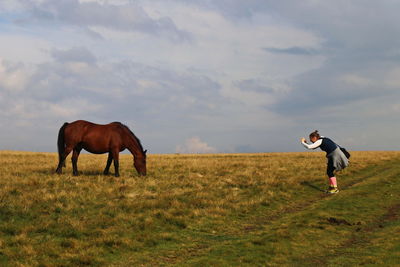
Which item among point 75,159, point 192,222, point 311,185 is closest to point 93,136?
point 75,159

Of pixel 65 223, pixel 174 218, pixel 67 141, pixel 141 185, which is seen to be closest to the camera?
pixel 65 223

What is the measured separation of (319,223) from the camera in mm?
12023

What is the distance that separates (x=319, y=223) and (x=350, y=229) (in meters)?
0.94

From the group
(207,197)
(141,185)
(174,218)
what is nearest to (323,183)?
(207,197)

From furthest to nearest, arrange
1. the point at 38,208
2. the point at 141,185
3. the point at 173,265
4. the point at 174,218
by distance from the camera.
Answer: the point at 141,185, the point at 38,208, the point at 174,218, the point at 173,265

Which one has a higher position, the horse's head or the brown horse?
the brown horse

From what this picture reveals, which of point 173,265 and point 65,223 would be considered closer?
point 173,265

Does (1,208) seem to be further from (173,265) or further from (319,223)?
(319,223)

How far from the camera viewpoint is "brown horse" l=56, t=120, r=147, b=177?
20.2m

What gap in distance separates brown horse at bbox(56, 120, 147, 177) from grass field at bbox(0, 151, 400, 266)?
1.54 metres

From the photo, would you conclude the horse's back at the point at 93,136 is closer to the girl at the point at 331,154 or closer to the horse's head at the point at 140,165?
the horse's head at the point at 140,165

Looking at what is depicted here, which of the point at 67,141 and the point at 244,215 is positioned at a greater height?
the point at 67,141

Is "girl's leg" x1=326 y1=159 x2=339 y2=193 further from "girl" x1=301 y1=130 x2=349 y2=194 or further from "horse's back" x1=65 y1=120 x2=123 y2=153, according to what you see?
"horse's back" x1=65 y1=120 x2=123 y2=153

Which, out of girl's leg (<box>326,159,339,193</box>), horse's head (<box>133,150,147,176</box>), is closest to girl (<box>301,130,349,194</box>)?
girl's leg (<box>326,159,339,193</box>)
